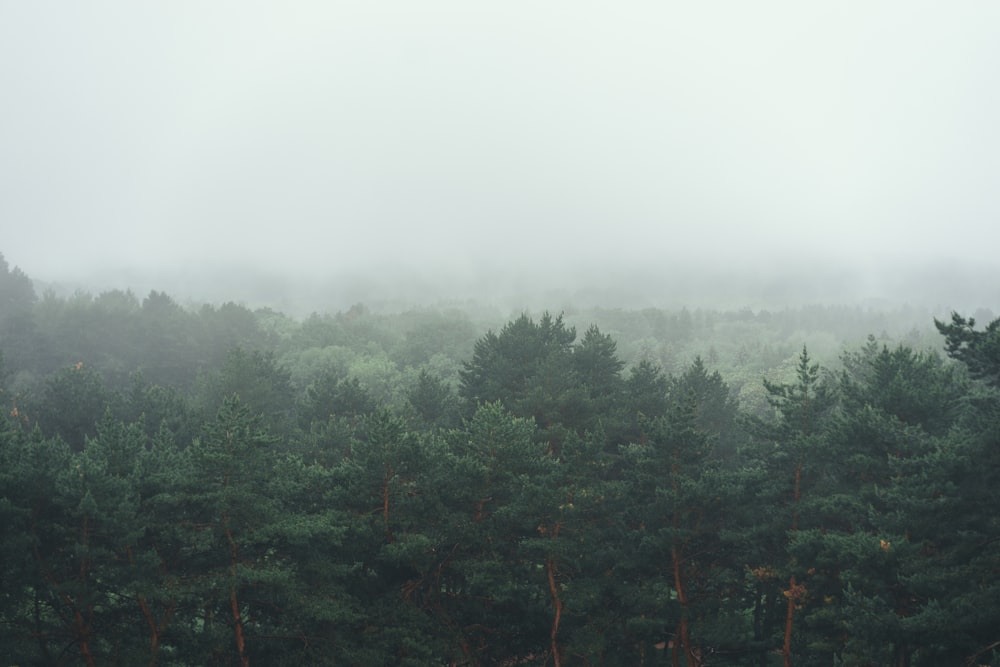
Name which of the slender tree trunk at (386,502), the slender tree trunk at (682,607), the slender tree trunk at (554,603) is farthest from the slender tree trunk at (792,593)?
the slender tree trunk at (386,502)

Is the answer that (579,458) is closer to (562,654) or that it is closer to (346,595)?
(562,654)

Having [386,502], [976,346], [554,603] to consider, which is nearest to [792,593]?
[554,603]

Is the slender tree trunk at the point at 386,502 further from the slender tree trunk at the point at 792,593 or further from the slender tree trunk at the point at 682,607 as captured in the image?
the slender tree trunk at the point at 792,593

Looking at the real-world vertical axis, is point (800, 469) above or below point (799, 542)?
above

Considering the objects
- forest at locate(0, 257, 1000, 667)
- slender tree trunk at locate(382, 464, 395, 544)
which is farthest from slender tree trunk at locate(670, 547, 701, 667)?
slender tree trunk at locate(382, 464, 395, 544)

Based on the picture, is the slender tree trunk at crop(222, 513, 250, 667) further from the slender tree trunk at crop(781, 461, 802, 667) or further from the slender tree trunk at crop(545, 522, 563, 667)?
the slender tree trunk at crop(781, 461, 802, 667)

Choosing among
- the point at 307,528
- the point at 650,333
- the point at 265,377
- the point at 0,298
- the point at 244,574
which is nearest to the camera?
the point at 244,574

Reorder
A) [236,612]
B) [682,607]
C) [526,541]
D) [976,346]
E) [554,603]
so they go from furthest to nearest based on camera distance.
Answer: [554,603] < [682,607] < [526,541] < [236,612] < [976,346]

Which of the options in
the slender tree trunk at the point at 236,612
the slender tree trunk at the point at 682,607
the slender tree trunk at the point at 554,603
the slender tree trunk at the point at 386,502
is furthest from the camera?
the slender tree trunk at the point at 682,607

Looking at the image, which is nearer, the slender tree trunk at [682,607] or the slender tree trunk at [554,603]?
the slender tree trunk at [554,603]

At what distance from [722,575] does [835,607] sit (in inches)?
174

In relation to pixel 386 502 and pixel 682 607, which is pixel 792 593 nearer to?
pixel 682 607

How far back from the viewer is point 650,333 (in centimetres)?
19050

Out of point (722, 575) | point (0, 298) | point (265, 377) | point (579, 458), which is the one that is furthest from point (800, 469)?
point (0, 298)
